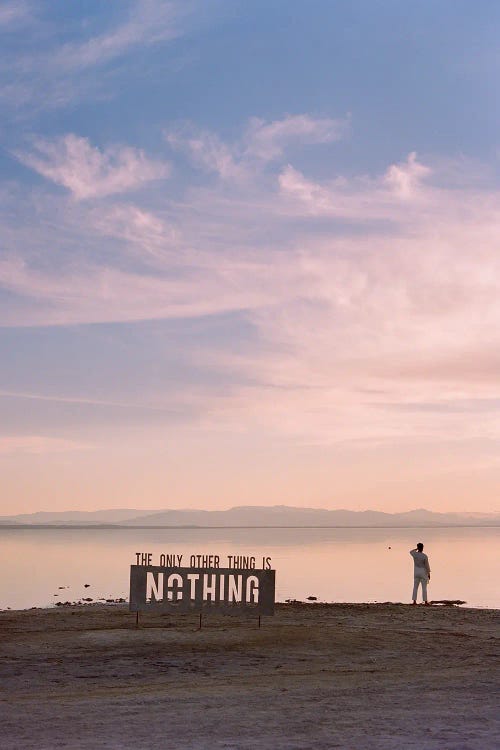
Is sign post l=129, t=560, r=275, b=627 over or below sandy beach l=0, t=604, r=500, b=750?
over

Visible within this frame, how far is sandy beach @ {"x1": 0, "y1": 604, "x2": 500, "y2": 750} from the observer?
35.0ft

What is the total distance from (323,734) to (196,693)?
3304 mm

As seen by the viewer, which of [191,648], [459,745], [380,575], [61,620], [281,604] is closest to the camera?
[459,745]

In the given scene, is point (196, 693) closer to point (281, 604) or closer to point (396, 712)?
point (396, 712)

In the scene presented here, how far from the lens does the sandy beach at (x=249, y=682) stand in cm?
1067

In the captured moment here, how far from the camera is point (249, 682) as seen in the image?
47.6ft

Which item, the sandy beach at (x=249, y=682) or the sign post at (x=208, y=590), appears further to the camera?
the sign post at (x=208, y=590)

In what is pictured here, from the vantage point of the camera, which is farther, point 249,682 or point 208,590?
point 208,590

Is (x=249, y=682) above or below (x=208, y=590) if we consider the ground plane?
below

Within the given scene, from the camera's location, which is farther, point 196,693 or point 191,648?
point 191,648

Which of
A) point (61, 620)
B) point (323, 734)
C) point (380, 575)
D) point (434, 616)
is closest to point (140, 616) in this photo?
point (61, 620)

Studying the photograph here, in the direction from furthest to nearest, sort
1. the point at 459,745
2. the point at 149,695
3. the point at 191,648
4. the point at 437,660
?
the point at 191,648 < the point at 437,660 < the point at 149,695 < the point at 459,745

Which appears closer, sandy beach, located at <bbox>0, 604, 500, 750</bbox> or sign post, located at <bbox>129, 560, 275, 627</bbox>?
sandy beach, located at <bbox>0, 604, 500, 750</bbox>

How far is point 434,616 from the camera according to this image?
79.8 feet
